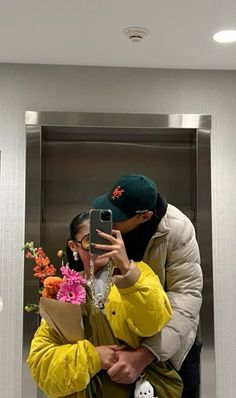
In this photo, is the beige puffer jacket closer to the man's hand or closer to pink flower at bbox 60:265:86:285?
the man's hand

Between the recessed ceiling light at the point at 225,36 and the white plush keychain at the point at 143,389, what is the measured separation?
141 cm

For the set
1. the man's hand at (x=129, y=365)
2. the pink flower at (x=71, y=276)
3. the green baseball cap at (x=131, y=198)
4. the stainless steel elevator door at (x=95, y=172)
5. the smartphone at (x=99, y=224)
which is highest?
the stainless steel elevator door at (x=95, y=172)

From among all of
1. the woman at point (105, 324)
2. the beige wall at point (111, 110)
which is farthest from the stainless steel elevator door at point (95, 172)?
the woman at point (105, 324)

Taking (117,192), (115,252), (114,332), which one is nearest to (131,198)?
(117,192)

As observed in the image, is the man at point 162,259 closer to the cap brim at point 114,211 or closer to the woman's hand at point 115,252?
the cap brim at point 114,211

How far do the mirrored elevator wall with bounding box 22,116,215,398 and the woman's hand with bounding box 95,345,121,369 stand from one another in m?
1.04

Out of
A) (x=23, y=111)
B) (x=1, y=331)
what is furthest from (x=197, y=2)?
(x=1, y=331)

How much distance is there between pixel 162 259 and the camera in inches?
72.4

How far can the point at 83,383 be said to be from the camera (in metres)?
1.60

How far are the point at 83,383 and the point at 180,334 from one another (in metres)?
0.39

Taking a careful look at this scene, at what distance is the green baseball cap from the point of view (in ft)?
5.53

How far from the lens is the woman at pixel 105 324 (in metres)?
1.57

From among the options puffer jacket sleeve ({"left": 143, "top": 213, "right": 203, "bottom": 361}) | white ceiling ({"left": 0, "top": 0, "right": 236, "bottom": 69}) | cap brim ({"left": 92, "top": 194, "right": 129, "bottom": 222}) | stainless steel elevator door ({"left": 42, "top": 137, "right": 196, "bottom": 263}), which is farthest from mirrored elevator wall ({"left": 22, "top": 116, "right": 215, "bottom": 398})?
cap brim ({"left": 92, "top": 194, "right": 129, "bottom": 222})

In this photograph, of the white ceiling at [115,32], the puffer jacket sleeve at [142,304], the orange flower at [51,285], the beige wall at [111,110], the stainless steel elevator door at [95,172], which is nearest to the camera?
the puffer jacket sleeve at [142,304]
